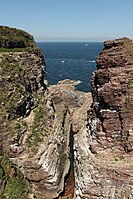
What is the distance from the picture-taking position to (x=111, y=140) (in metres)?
47.3

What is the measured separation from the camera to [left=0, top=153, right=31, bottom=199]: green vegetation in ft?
176

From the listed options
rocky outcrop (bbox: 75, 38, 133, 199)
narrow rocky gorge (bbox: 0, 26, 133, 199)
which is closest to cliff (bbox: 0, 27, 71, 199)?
narrow rocky gorge (bbox: 0, 26, 133, 199)

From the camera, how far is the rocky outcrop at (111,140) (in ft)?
148

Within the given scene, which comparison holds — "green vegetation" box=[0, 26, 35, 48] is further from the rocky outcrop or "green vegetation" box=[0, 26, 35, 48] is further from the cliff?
the rocky outcrop

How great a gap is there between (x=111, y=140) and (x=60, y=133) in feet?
88.2

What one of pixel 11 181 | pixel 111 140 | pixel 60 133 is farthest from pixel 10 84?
pixel 111 140

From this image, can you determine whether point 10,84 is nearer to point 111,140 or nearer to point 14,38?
point 14,38

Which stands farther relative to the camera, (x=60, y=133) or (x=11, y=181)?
(x=60, y=133)

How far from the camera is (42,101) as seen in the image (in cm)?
7875

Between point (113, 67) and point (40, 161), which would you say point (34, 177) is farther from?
point (113, 67)

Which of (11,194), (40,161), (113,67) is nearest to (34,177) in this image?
(40,161)

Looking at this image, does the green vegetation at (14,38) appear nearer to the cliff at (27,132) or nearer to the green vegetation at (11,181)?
the cliff at (27,132)

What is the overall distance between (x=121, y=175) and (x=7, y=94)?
30.2m

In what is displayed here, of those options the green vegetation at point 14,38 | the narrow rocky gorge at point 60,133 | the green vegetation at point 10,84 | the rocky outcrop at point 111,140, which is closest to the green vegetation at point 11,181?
the narrow rocky gorge at point 60,133
